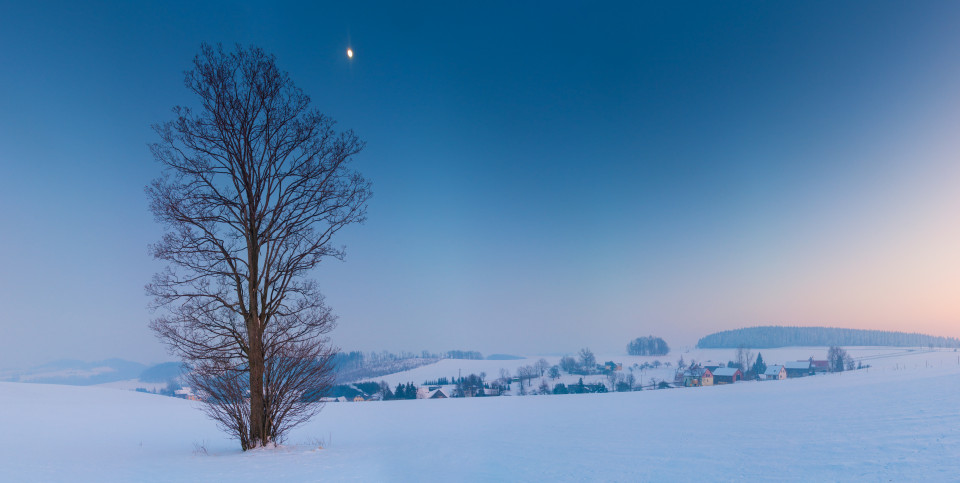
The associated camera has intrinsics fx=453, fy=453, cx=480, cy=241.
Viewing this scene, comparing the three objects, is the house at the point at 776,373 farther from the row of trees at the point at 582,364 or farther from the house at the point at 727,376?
the row of trees at the point at 582,364

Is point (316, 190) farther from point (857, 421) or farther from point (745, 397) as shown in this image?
point (745, 397)

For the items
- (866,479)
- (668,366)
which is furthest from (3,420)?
(668,366)

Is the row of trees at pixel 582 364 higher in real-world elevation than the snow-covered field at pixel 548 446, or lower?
lower

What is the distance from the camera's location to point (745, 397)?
30.6m

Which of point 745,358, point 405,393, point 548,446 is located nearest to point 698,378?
point 745,358

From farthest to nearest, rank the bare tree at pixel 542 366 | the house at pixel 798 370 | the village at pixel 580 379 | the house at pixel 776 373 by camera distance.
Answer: the bare tree at pixel 542 366, the house at pixel 798 370, the house at pixel 776 373, the village at pixel 580 379

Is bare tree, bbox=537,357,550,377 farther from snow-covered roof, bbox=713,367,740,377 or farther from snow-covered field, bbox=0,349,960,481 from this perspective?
snow-covered field, bbox=0,349,960,481

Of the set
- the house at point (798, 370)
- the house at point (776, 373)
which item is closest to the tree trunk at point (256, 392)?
the house at point (776, 373)

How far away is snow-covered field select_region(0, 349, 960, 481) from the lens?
25.1 ft

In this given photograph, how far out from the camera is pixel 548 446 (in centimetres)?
1309

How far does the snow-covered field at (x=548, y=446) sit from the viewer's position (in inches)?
302

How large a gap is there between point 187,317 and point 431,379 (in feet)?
271

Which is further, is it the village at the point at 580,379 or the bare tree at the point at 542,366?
the bare tree at the point at 542,366

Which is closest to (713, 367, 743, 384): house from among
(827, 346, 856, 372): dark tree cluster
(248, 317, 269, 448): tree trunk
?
(827, 346, 856, 372): dark tree cluster
